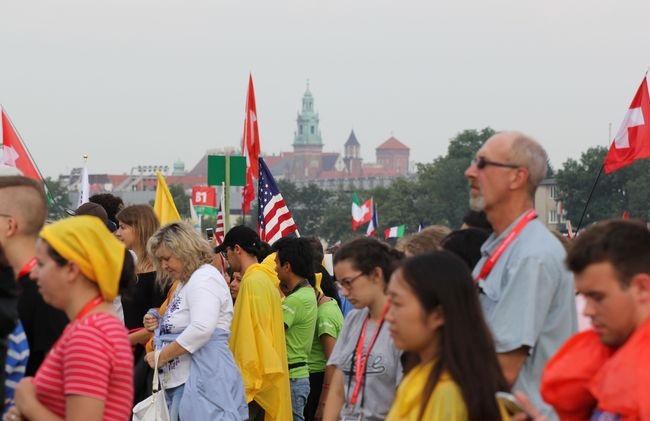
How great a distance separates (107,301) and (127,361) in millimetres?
214

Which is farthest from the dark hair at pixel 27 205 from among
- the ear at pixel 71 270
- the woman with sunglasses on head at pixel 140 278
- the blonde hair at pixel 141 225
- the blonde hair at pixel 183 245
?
the blonde hair at pixel 141 225

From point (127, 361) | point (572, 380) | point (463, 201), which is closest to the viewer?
point (572, 380)

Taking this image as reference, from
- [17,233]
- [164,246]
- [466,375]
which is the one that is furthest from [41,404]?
[164,246]

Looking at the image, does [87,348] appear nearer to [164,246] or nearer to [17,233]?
[17,233]

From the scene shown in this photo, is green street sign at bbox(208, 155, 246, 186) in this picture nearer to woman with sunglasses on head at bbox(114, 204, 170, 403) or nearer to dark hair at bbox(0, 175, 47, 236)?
woman with sunglasses on head at bbox(114, 204, 170, 403)

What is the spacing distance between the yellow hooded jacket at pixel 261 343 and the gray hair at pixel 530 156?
4.44 m

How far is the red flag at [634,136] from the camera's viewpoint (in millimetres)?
14133

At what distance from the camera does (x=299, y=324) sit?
981 centimetres

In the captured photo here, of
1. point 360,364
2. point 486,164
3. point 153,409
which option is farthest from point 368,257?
point 153,409

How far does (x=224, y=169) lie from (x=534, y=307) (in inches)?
538

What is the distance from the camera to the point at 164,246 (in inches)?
314

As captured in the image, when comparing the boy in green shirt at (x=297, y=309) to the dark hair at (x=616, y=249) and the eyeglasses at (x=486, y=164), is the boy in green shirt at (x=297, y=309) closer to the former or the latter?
the eyeglasses at (x=486, y=164)

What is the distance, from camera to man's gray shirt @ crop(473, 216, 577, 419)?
4.57 m

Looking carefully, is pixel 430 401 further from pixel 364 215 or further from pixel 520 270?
pixel 364 215
